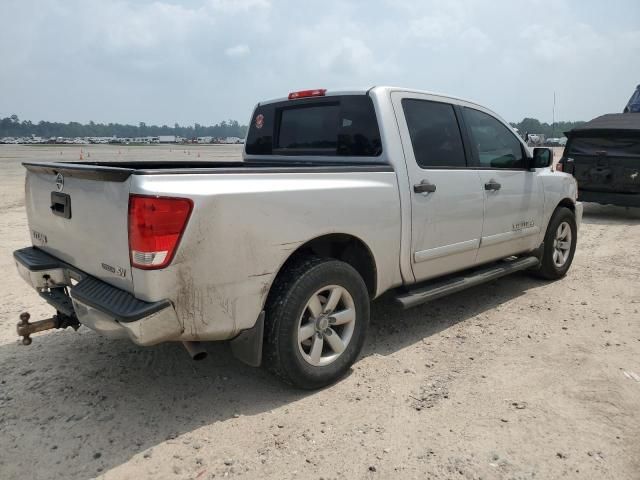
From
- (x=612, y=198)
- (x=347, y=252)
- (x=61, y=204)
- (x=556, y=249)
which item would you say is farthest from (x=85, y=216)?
(x=612, y=198)

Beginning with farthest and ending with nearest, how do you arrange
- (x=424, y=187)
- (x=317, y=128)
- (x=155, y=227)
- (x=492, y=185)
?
(x=492, y=185) < (x=317, y=128) < (x=424, y=187) < (x=155, y=227)

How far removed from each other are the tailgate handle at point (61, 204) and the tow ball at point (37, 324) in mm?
614

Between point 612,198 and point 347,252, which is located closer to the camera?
point 347,252

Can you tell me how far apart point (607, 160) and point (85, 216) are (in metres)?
9.60

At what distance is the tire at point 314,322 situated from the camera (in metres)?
2.91

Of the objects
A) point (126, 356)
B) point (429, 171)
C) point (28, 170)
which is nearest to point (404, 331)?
point (429, 171)

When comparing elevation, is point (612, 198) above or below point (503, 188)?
below

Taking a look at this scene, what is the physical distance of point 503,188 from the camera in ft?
14.7

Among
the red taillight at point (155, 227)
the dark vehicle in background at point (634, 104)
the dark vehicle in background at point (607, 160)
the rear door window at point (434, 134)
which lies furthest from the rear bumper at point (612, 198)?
the red taillight at point (155, 227)

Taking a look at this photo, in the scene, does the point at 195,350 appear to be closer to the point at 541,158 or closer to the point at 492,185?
the point at 492,185

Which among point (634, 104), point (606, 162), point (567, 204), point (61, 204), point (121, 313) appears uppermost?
point (634, 104)

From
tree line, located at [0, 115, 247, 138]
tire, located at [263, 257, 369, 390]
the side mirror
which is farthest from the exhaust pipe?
tree line, located at [0, 115, 247, 138]

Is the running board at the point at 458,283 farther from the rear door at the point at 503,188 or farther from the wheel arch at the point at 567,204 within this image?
the wheel arch at the point at 567,204

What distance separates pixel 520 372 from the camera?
3.45 meters
